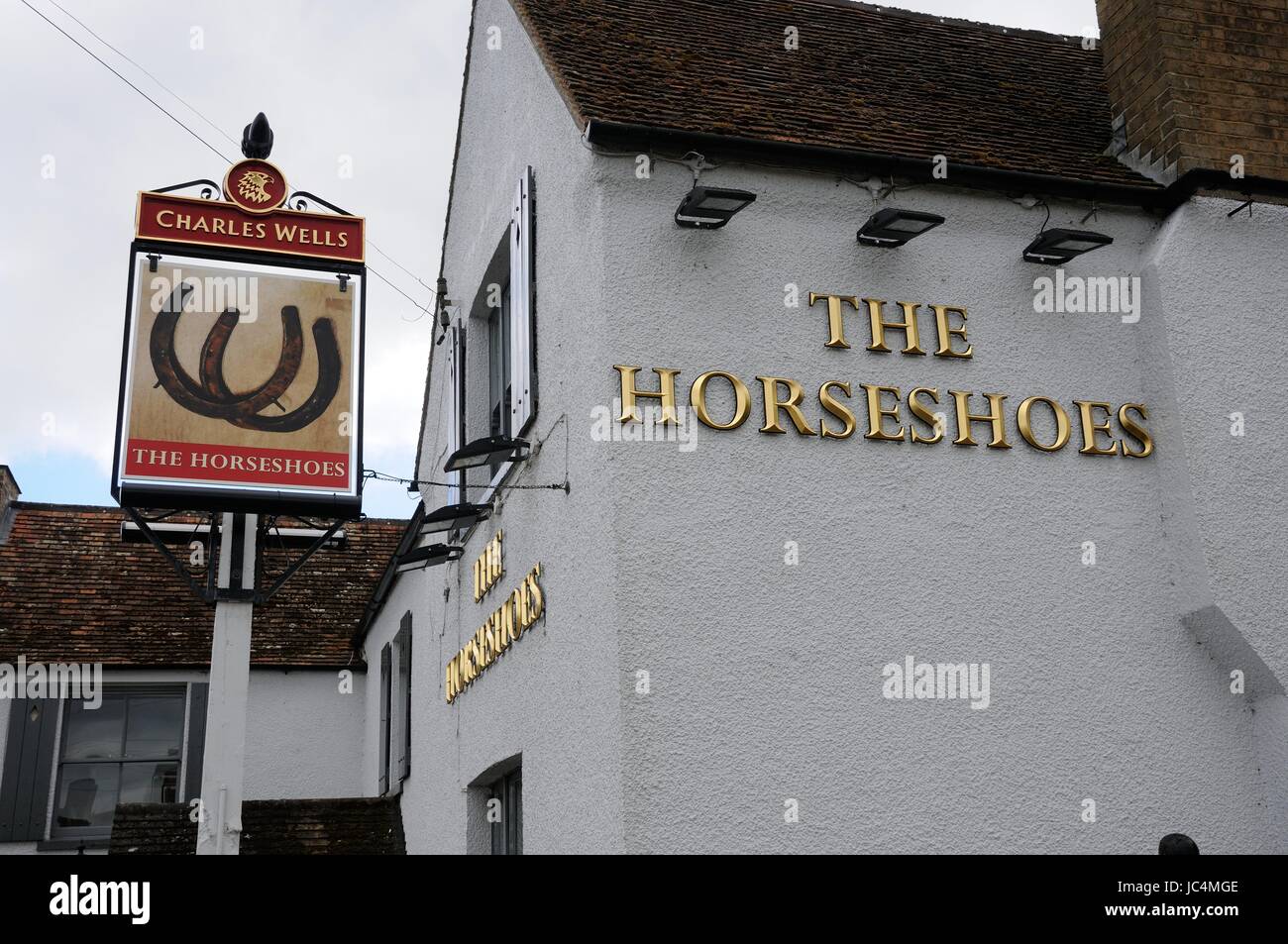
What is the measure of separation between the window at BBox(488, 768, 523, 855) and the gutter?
4165mm

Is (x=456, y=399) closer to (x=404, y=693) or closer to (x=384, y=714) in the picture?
(x=404, y=693)

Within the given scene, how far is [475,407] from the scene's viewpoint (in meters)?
10.6

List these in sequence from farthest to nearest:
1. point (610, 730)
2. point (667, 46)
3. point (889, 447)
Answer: point (667, 46)
point (889, 447)
point (610, 730)

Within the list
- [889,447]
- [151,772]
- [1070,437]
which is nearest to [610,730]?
[889,447]

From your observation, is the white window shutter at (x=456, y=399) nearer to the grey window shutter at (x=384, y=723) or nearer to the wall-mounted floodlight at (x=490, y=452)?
the wall-mounted floodlight at (x=490, y=452)

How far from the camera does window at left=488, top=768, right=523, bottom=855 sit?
9062mm

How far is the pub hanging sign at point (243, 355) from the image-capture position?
8805 millimetres

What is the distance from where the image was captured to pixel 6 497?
16516 mm

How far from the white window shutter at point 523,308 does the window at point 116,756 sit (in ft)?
25.7

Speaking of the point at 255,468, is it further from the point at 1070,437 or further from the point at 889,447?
the point at 1070,437

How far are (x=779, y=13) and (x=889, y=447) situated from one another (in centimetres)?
439

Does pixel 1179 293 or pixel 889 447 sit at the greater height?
pixel 1179 293

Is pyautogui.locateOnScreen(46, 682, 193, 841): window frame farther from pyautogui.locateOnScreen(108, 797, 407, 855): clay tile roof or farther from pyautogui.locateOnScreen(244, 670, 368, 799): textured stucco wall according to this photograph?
pyautogui.locateOnScreen(108, 797, 407, 855): clay tile roof

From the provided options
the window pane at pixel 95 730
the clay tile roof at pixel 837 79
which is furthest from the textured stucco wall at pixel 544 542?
the window pane at pixel 95 730
